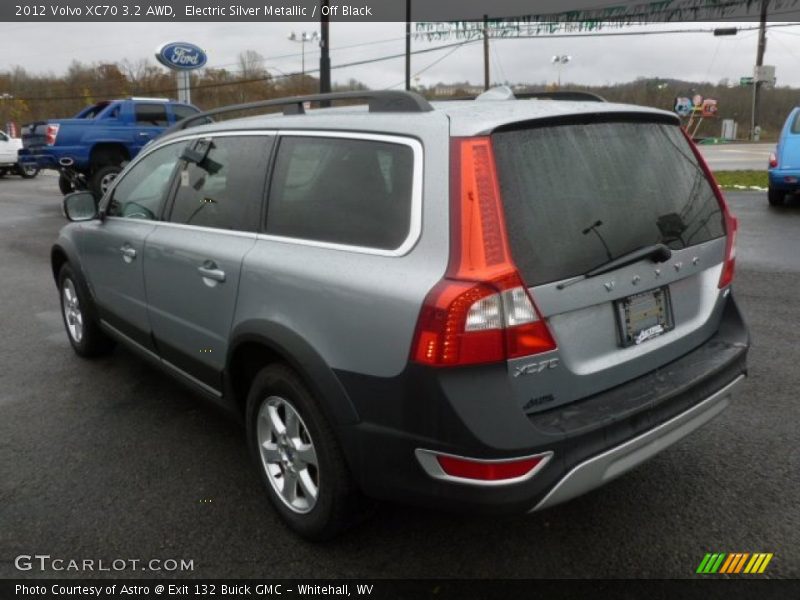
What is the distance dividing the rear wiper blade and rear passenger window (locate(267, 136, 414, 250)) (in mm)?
600

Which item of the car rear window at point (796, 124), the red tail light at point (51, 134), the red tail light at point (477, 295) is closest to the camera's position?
the red tail light at point (477, 295)

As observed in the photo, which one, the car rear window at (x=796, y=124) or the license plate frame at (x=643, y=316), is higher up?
the car rear window at (x=796, y=124)

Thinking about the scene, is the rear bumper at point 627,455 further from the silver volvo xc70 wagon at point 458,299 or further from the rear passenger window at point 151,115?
the rear passenger window at point 151,115

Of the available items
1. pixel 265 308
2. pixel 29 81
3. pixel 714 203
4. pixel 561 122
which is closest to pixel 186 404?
pixel 265 308

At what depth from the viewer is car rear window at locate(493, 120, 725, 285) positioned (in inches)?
86.5

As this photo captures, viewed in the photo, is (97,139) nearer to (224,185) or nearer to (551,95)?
(224,185)

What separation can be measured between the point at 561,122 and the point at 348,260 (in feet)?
2.93

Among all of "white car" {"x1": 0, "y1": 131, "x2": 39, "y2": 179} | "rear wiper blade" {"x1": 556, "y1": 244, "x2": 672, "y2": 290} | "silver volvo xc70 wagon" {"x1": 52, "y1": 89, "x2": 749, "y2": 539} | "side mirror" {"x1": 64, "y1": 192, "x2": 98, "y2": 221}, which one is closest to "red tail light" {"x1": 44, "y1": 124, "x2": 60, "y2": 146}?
"white car" {"x1": 0, "y1": 131, "x2": 39, "y2": 179}

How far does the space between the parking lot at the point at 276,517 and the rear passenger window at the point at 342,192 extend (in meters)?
1.21

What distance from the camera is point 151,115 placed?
1435 centimetres

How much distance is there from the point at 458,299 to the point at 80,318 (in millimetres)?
3643

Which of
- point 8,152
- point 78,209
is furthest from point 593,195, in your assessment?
point 8,152

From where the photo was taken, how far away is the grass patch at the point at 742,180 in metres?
14.7

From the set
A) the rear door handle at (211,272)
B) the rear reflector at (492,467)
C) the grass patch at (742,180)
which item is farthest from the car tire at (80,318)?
the grass patch at (742,180)
